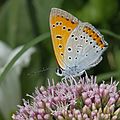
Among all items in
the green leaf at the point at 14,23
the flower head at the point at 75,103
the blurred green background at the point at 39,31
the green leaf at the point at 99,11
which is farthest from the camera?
the green leaf at the point at 14,23

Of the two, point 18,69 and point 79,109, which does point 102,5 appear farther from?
point 79,109

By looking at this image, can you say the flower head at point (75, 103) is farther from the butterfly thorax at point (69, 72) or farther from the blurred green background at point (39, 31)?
the blurred green background at point (39, 31)

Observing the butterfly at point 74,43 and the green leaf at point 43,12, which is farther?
the green leaf at point 43,12

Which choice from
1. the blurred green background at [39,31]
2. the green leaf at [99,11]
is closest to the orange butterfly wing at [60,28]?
the blurred green background at [39,31]

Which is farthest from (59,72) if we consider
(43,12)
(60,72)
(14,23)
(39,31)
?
(14,23)

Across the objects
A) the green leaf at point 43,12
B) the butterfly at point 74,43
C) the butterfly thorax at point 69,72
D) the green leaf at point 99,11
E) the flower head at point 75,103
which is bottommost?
the flower head at point 75,103

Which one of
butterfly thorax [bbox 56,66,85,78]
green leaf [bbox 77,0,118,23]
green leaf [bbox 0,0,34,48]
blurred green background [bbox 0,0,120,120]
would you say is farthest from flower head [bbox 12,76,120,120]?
green leaf [bbox 0,0,34,48]

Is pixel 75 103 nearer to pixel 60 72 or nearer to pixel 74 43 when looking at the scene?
pixel 60 72
